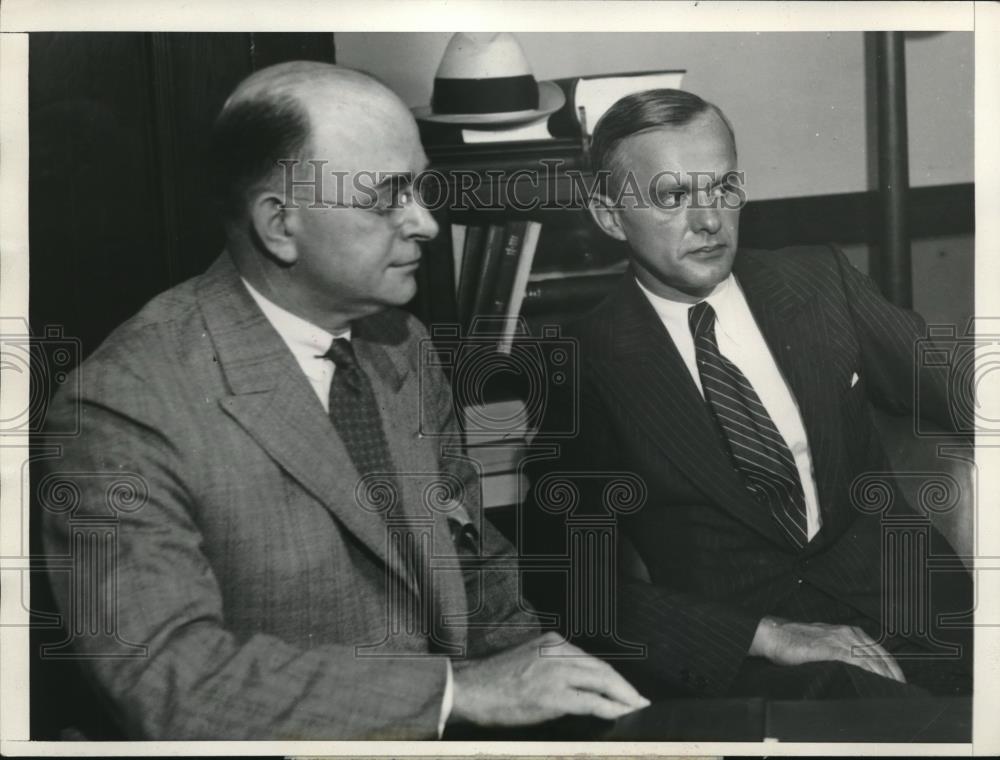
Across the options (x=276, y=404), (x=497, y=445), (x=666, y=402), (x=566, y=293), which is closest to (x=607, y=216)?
(x=566, y=293)

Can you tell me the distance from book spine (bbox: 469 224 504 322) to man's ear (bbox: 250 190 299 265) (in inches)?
13.7

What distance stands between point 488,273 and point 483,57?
409 millimetres

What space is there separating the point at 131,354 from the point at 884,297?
1428 mm

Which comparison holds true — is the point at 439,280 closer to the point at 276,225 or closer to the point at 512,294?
the point at 512,294

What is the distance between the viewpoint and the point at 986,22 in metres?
2.21

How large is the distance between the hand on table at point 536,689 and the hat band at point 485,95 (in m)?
1.02

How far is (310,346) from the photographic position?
2.08m

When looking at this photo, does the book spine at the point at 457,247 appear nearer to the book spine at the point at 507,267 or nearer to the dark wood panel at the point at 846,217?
the book spine at the point at 507,267

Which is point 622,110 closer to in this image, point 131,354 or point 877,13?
point 877,13

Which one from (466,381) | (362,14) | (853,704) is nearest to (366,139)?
(362,14)

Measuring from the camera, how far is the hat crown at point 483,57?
7.00 feet
